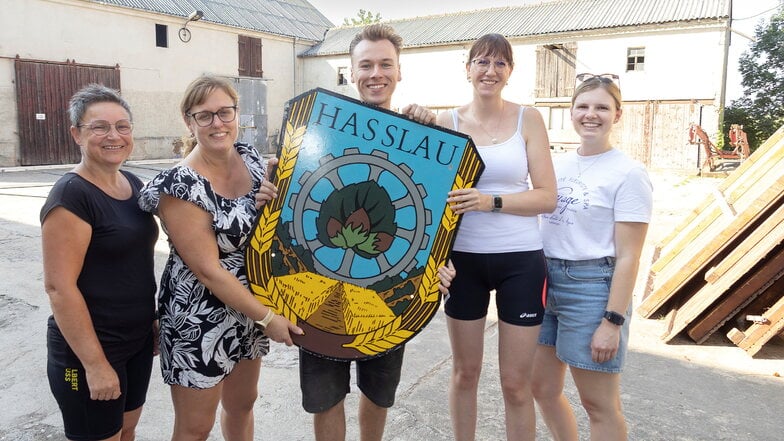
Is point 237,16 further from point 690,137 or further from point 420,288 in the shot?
point 420,288

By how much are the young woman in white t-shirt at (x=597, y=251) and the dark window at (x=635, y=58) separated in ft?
62.1

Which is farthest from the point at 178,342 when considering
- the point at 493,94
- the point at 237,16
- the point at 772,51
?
the point at 772,51

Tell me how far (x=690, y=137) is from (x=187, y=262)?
721 inches

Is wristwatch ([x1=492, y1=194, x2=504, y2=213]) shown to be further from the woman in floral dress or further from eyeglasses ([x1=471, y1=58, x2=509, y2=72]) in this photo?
the woman in floral dress

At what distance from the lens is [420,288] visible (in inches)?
80.5

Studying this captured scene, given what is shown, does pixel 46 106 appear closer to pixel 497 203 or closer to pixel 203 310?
pixel 203 310

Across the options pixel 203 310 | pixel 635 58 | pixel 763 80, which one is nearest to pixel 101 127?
pixel 203 310

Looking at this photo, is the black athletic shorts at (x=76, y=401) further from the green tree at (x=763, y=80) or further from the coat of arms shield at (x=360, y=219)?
the green tree at (x=763, y=80)

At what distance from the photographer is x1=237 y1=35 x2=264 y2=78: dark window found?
23.0m

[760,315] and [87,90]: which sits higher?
[87,90]

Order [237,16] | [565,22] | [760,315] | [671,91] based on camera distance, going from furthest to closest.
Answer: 1. [237,16]
2. [565,22]
3. [671,91]
4. [760,315]

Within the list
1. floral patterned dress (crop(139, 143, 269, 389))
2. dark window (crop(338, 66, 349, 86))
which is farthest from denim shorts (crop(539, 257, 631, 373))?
dark window (crop(338, 66, 349, 86))

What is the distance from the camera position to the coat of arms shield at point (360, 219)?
2010 millimetres

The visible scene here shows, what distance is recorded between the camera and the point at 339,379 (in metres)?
2.17
